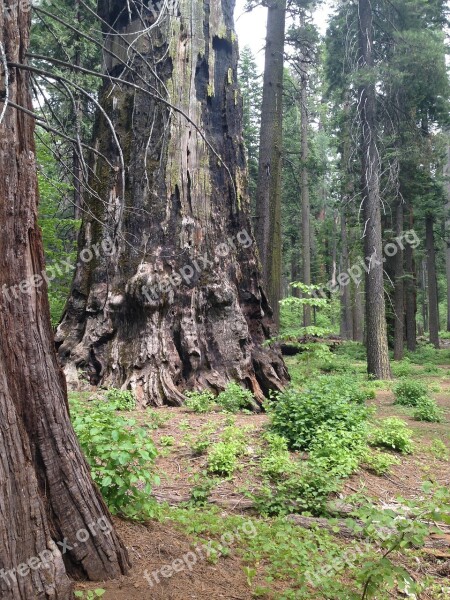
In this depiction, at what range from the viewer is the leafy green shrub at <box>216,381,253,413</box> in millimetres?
7793

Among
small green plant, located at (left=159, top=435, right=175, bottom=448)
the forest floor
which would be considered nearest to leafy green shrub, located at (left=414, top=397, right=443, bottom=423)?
the forest floor

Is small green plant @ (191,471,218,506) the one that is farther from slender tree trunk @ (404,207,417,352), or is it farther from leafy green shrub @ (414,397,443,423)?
slender tree trunk @ (404,207,417,352)

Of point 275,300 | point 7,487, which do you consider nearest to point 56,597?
point 7,487

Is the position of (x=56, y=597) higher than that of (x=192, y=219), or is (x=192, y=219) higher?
(x=192, y=219)

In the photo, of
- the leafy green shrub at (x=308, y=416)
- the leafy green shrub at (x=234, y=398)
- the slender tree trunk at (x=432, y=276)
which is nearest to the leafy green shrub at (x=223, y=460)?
the leafy green shrub at (x=308, y=416)

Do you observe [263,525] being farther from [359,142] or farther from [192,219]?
[359,142]

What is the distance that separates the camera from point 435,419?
28.0 ft

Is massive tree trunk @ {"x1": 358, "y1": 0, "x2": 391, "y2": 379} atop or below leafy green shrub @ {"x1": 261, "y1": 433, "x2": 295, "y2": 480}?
atop

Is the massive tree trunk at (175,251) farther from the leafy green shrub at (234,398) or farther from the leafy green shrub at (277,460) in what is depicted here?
the leafy green shrub at (277,460)

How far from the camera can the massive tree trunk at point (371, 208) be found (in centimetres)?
1326

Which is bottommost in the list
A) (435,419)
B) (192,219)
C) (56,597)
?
(435,419)

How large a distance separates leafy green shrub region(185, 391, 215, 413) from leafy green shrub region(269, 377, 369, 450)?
126cm

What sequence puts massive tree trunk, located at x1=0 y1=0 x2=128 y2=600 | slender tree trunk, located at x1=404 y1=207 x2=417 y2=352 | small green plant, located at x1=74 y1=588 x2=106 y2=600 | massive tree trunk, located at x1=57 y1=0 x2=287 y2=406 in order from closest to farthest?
massive tree trunk, located at x1=0 y1=0 x2=128 y2=600, small green plant, located at x1=74 y1=588 x2=106 y2=600, massive tree trunk, located at x1=57 y1=0 x2=287 y2=406, slender tree trunk, located at x1=404 y1=207 x2=417 y2=352

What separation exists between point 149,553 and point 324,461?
2.67 m
